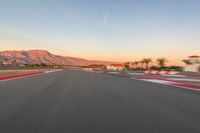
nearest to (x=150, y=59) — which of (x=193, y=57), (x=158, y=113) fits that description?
(x=193, y=57)

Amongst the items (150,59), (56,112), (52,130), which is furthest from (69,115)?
(150,59)

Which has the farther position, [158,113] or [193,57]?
[193,57]

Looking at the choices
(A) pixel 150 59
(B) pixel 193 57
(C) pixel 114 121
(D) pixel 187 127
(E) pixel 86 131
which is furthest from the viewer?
(A) pixel 150 59

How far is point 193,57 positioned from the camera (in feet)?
282

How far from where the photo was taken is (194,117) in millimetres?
4641

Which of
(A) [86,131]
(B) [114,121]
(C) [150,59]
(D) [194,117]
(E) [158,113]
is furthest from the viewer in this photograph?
(C) [150,59]

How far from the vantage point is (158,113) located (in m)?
4.97

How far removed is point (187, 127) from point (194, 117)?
1007 millimetres

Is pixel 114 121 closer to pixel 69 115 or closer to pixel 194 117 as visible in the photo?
pixel 69 115

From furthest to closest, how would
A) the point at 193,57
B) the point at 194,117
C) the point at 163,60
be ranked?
the point at 163,60, the point at 193,57, the point at 194,117

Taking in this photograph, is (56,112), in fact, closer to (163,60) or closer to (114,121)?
(114,121)

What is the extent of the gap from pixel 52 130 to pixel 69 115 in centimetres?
113

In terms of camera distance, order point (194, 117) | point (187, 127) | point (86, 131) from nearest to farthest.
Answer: point (86, 131) < point (187, 127) < point (194, 117)

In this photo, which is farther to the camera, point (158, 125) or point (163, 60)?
point (163, 60)
